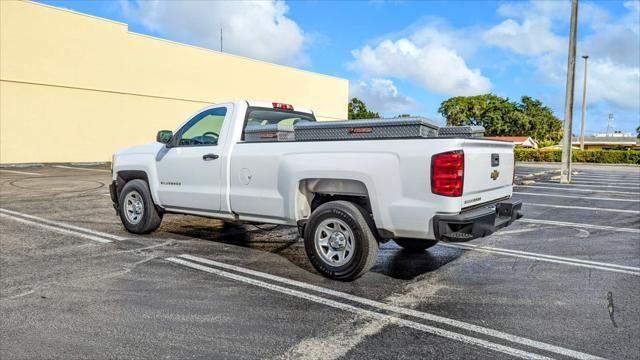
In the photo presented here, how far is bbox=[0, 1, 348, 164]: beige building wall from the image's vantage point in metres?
22.7

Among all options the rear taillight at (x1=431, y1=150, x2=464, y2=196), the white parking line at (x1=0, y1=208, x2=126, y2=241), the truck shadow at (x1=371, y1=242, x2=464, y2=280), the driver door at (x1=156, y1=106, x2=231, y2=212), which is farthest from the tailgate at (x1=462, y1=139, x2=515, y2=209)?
the white parking line at (x1=0, y1=208, x2=126, y2=241)

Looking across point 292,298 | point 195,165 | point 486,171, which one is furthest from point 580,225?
point 195,165

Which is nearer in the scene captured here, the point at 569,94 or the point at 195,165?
the point at 195,165

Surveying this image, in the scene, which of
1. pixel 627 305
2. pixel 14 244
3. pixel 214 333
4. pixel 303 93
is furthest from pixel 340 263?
pixel 303 93

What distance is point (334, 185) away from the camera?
17.2ft

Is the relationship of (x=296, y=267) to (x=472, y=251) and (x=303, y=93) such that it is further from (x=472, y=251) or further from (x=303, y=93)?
(x=303, y=93)

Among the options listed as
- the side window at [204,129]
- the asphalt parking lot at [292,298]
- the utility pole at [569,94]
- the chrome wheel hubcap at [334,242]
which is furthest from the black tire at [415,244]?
the utility pole at [569,94]

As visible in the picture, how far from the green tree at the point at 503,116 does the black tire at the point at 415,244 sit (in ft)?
241

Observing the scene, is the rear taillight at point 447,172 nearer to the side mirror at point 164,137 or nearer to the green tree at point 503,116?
the side mirror at point 164,137

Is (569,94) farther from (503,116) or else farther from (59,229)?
(503,116)

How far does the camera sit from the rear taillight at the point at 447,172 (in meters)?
4.38

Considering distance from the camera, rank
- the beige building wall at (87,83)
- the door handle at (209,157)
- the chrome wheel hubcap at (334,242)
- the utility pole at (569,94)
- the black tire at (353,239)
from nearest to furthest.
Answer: the black tire at (353,239), the chrome wheel hubcap at (334,242), the door handle at (209,157), the utility pole at (569,94), the beige building wall at (87,83)

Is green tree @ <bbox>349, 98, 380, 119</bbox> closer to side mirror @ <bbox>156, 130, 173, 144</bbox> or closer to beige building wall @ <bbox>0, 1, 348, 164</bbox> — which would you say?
beige building wall @ <bbox>0, 1, 348, 164</bbox>

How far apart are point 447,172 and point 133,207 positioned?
504 cm
